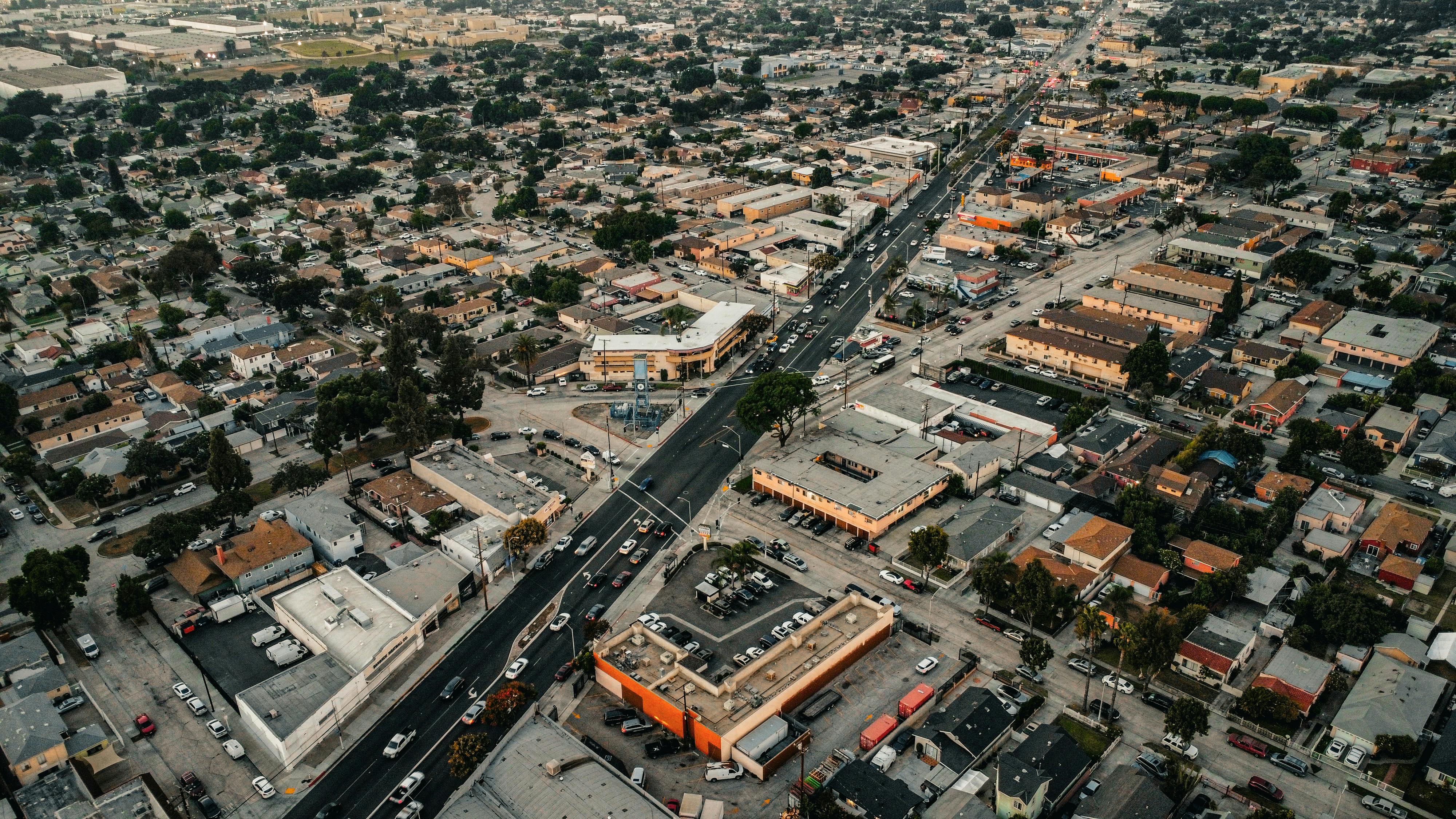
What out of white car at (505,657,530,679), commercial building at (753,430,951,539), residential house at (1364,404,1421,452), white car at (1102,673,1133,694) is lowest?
white car at (505,657,530,679)

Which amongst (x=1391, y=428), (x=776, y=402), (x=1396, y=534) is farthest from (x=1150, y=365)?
(x=776, y=402)

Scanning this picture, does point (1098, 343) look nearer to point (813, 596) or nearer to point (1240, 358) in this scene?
point (1240, 358)

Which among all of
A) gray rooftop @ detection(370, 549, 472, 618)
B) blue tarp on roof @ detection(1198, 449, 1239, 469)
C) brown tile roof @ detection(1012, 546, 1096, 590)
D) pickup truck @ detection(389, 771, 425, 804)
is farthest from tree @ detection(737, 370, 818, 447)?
pickup truck @ detection(389, 771, 425, 804)

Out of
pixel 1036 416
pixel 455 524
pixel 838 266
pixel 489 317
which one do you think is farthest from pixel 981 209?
pixel 455 524

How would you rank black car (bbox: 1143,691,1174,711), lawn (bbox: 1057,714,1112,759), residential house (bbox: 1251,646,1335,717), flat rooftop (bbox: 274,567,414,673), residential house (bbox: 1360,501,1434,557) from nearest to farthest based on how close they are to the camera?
lawn (bbox: 1057,714,1112,759)
residential house (bbox: 1251,646,1335,717)
black car (bbox: 1143,691,1174,711)
flat rooftop (bbox: 274,567,414,673)
residential house (bbox: 1360,501,1434,557)

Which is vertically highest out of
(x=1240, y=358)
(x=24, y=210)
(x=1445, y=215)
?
(x=1445, y=215)

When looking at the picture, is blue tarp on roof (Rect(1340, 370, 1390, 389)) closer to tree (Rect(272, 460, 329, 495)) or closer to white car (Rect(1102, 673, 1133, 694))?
white car (Rect(1102, 673, 1133, 694))
